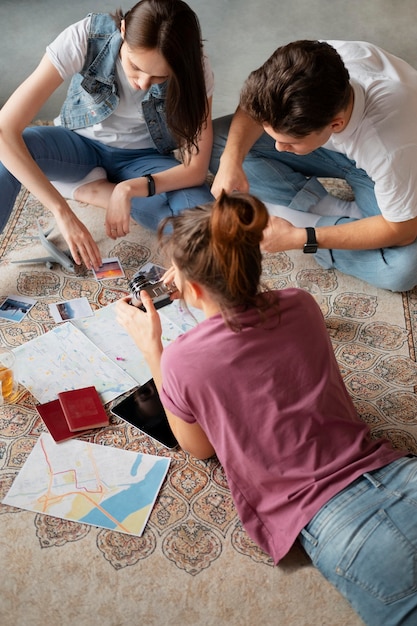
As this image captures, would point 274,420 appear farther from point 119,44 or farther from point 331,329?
point 119,44

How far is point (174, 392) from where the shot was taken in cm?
140

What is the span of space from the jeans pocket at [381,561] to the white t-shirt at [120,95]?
4.66ft

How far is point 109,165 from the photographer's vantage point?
237 cm

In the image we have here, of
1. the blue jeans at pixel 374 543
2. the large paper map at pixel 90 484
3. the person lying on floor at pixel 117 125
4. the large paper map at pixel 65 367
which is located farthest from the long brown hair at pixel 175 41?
the blue jeans at pixel 374 543

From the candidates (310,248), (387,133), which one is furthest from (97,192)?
(387,133)

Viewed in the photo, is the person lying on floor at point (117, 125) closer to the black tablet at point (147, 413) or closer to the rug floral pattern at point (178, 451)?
the rug floral pattern at point (178, 451)

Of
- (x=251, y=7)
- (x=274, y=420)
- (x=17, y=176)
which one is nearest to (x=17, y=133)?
(x=17, y=176)

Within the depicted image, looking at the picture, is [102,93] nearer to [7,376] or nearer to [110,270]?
[110,270]

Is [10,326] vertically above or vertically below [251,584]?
above

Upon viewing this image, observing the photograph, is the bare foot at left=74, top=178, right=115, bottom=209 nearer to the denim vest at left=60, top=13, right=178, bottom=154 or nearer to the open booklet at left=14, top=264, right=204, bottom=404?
the denim vest at left=60, top=13, right=178, bottom=154

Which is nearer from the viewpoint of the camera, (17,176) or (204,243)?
(204,243)

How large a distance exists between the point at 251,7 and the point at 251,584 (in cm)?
335

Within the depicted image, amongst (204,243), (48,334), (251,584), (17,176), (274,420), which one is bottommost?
(251,584)

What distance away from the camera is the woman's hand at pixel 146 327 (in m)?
1.59
